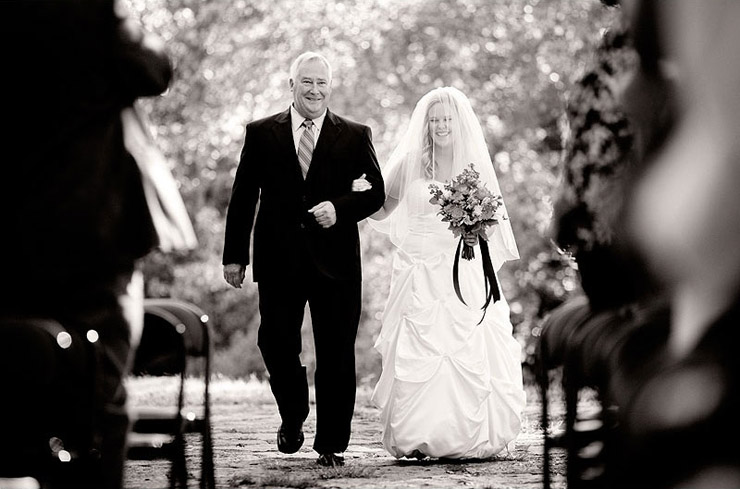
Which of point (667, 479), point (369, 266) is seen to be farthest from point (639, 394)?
point (369, 266)

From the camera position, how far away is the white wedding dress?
A: 8461 millimetres

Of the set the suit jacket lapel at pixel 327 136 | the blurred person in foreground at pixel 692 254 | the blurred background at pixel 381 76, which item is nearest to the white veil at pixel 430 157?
the suit jacket lapel at pixel 327 136

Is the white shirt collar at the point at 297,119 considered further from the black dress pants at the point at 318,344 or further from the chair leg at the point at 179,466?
the chair leg at the point at 179,466

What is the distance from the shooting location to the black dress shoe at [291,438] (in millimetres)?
7930

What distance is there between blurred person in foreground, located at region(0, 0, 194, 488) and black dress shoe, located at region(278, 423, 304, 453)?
4801 millimetres

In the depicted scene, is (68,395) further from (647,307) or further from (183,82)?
(183,82)

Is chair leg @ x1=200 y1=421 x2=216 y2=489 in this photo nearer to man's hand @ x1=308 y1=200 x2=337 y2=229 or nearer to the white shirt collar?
man's hand @ x1=308 y1=200 x2=337 y2=229

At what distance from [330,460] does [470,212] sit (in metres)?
2.03

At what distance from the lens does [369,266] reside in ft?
68.3

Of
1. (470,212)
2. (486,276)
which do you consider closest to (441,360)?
(486,276)

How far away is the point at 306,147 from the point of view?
8008 mm

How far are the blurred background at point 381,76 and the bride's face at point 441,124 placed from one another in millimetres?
10220

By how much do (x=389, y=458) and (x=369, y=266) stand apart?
1226 cm

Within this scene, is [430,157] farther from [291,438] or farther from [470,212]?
[291,438]
